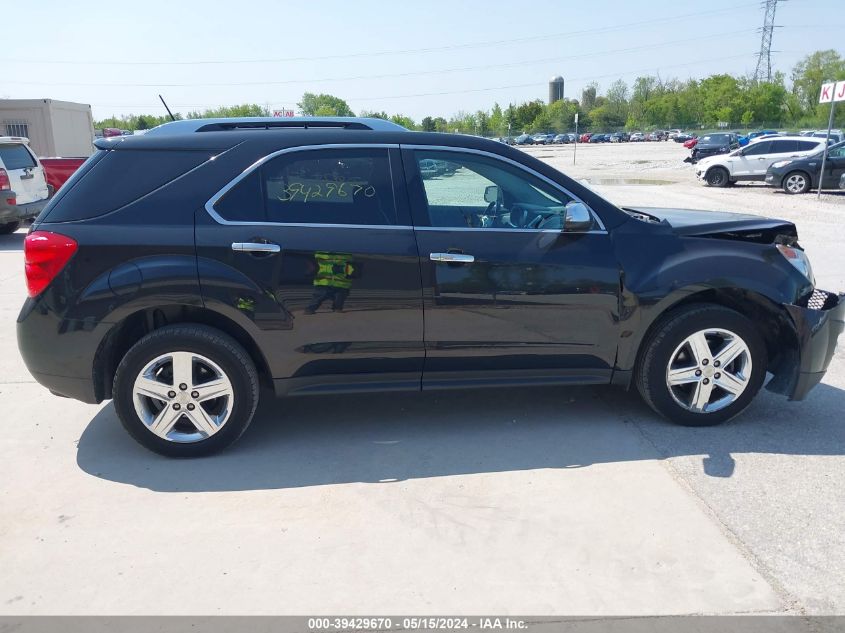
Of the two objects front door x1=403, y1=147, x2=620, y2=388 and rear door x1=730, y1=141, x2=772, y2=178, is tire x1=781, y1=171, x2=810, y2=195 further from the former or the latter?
front door x1=403, y1=147, x2=620, y2=388

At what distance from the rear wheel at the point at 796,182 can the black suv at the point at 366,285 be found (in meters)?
18.9

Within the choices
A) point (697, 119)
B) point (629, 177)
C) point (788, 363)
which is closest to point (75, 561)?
point (788, 363)

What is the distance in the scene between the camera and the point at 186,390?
13.5 feet

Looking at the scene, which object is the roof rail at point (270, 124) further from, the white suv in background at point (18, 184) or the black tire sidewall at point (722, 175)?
the black tire sidewall at point (722, 175)

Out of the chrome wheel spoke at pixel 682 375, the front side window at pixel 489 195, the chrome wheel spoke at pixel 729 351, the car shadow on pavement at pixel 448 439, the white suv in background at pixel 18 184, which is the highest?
the front side window at pixel 489 195

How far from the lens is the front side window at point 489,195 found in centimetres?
435

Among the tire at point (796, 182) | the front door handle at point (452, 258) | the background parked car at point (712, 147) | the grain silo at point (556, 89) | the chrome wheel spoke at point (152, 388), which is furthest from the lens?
the grain silo at point (556, 89)

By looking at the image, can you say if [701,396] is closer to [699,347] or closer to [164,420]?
[699,347]

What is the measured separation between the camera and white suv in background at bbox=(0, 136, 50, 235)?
12.7m

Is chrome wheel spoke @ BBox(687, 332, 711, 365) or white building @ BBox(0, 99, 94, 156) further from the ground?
white building @ BBox(0, 99, 94, 156)

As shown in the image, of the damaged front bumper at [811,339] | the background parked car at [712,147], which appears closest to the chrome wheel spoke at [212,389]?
the damaged front bumper at [811,339]

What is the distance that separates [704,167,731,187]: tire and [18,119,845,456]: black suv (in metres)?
21.3

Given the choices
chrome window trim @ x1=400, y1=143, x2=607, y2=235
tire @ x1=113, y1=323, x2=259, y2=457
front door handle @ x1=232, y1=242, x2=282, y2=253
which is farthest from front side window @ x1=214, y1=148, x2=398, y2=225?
tire @ x1=113, y1=323, x2=259, y2=457

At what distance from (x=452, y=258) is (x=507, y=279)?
349mm
